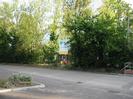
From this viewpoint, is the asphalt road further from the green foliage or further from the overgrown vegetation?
the green foliage

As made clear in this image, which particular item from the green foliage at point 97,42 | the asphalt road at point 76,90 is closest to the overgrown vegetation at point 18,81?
the asphalt road at point 76,90

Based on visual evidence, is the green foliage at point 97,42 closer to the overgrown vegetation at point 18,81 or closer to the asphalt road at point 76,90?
Answer: the asphalt road at point 76,90

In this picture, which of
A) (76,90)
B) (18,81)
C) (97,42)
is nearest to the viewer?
(76,90)

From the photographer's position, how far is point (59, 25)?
2074 inches

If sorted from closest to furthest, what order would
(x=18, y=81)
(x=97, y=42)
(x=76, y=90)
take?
(x=76, y=90) → (x=18, y=81) → (x=97, y=42)

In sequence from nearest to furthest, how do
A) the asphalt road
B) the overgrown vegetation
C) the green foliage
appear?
1. the asphalt road
2. the overgrown vegetation
3. the green foliage

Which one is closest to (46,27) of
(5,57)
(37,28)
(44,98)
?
(37,28)

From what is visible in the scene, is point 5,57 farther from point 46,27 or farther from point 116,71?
point 116,71

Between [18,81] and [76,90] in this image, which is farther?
[18,81]

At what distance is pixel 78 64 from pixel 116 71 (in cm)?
505

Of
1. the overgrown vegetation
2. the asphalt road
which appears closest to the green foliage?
the asphalt road

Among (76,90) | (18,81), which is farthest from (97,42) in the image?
(18,81)

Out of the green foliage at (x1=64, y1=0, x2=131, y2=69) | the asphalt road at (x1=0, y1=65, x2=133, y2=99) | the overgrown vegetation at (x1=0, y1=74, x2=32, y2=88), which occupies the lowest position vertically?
the asphalt road at (x1=0, y1=65, x2=133, y2=99)

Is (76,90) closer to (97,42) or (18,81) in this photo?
(18,81)
